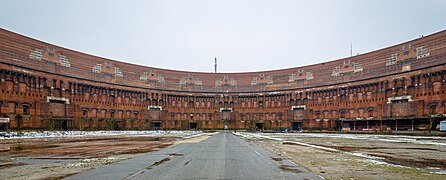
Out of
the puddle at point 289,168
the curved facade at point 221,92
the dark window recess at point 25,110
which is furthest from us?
the curved facade at point 221,92

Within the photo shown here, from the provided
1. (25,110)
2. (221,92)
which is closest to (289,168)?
(25,110)

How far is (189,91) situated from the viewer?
298 feet

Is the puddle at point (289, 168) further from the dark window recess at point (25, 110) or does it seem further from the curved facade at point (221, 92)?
the dark window recess at point (25, 110)

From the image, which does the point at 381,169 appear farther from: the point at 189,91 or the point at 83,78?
the point at 189,91

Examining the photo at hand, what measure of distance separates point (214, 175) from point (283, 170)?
2241 mm

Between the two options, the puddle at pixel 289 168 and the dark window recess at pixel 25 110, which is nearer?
the puddle at pixel 289 168

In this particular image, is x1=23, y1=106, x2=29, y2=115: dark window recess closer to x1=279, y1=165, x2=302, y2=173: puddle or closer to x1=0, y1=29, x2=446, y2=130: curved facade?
x1=0, y1=29, x2=446, y2=130: curved facade

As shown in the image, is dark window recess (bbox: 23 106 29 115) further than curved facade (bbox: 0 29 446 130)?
No

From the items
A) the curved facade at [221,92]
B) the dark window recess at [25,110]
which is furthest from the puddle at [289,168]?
the dark window recess at [25,110]

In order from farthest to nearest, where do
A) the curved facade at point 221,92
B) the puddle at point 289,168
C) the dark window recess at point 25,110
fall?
the curved facade at point 221,92, the dark window recess at point 25,110, the puddle at point 289,168

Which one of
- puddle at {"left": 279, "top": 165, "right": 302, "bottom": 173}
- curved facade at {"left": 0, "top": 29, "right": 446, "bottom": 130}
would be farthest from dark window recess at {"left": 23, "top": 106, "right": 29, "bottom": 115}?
puddle at {"left": 279, "top": 165, "right": 302, "bottom": 173}

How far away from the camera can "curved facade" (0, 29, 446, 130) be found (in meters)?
54.9

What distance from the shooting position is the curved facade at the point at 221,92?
5488 centimetres

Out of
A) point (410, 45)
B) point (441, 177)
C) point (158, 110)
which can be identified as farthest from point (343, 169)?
point (158, 110)
